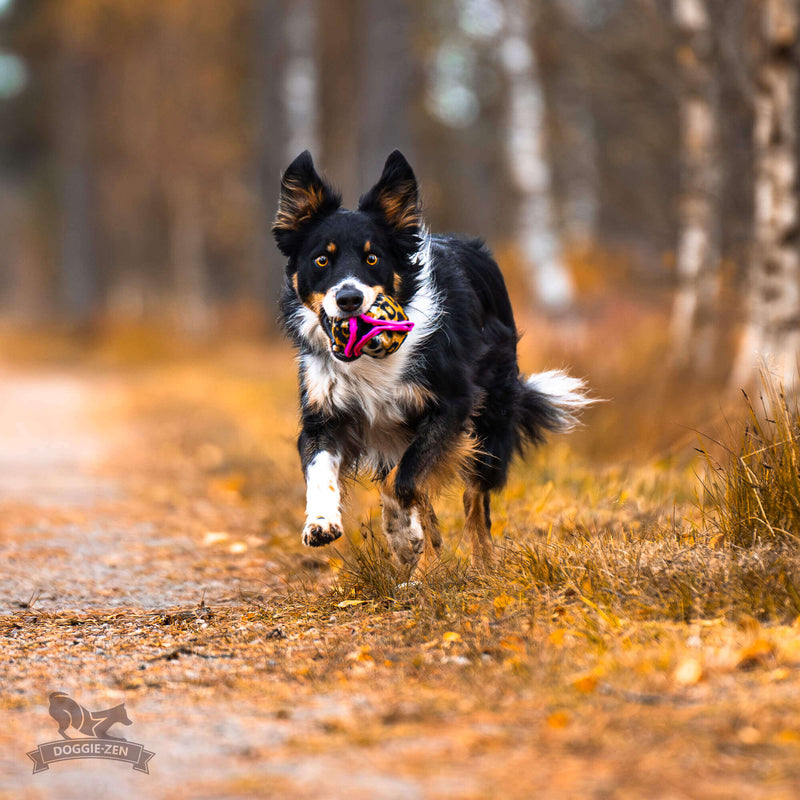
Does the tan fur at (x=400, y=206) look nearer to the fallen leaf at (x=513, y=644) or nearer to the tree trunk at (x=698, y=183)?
the fallen leaf at (x=513, y=644)

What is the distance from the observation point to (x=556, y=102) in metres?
27.5

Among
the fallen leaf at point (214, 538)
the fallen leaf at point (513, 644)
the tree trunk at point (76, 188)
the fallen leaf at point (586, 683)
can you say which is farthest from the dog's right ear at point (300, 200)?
the tree trunk at point (76, 188)

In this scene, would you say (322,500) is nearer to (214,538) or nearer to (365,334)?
(365,334)

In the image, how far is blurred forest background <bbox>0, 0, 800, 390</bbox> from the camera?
11109mm

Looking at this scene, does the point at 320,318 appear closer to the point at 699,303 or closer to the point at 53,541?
the point at 53,541

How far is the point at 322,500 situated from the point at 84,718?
1589 millimetres

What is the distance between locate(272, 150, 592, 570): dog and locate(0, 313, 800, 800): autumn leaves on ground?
0.31 meters

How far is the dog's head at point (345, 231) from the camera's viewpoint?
16.9ft

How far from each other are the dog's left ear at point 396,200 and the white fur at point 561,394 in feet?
4.23

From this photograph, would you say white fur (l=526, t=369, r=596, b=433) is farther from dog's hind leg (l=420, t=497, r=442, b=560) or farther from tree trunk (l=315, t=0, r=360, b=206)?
tree trunk (l=315, t=0, r=360, b=206)

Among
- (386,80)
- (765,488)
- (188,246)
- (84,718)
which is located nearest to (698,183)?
(386,80)

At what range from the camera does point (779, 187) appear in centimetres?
761

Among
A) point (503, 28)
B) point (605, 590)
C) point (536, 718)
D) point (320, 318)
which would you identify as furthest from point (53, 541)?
point (503, 28)

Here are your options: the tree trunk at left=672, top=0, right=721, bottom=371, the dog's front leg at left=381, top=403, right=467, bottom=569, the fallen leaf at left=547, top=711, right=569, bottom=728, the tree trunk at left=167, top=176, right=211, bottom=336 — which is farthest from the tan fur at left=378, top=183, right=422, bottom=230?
the tree trunk at left=167, top=176, right=211, bottom=336
